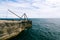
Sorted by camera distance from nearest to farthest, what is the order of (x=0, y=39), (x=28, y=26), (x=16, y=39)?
(x=0, y=39), (x=16, y=39), (x=28, y=26)

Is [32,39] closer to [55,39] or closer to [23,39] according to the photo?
[23,39]

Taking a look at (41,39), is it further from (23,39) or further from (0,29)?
(0,29)

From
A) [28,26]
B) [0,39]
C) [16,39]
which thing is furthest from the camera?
[28,26]

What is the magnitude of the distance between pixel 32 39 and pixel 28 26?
28236 millimetres

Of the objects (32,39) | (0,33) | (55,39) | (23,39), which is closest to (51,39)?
(55,39)

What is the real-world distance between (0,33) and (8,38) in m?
3.14

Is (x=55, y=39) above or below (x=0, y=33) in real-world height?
below

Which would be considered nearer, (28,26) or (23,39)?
(23,39)

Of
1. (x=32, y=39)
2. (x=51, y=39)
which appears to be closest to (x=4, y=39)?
(x=32, y=39)

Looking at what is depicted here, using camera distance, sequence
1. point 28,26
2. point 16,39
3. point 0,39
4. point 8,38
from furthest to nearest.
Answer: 1. point 28,26
2. point 16,39
3. point 8,38
4. point 0,39

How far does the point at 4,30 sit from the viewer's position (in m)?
36.8

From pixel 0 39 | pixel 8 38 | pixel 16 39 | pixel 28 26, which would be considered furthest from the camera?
pixel 28 26

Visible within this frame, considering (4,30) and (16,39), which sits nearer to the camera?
(4,30)

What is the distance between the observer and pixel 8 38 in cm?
3512
